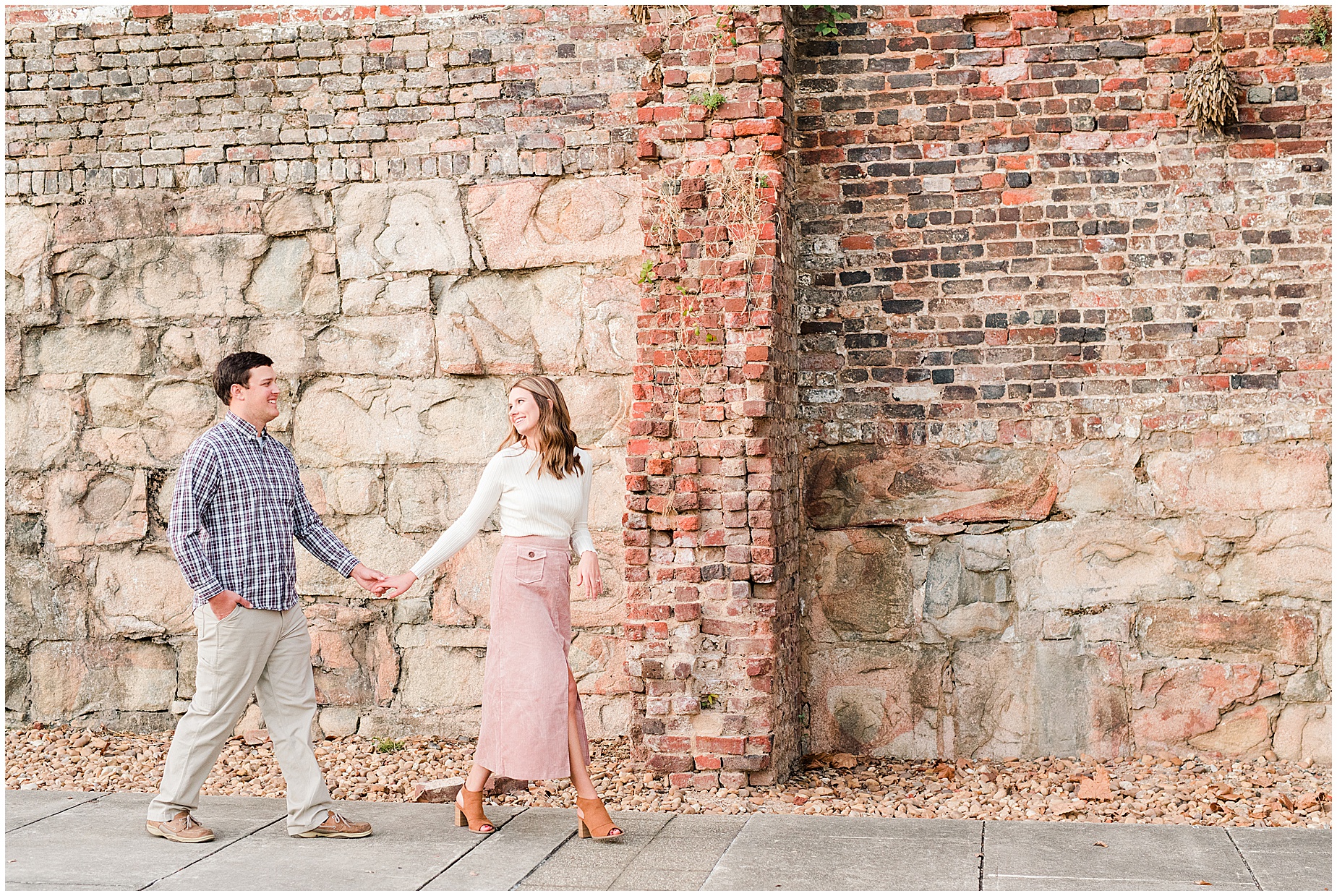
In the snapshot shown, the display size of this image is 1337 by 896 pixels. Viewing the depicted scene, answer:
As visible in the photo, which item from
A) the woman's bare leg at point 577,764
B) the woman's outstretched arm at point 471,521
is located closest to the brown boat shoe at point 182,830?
the woman's outstretched arm at point 471,521

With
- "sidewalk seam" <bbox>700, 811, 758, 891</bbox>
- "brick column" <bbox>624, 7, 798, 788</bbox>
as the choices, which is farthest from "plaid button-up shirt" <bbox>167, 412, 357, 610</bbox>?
"sidewalk seam" <bbox>700, 811, 758, 891</bbox>

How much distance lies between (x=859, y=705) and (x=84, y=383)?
4583 millimetres

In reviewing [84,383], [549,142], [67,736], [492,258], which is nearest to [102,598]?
[67,736]

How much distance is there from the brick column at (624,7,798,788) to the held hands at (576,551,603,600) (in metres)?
0.68

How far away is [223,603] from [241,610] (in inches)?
3.2

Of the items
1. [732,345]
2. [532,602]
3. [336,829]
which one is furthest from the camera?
[732,345]

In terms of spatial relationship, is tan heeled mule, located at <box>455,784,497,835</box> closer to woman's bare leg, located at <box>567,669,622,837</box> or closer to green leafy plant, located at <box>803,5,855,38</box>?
woman's bare leg, located at <box>567,669,622,837</box>

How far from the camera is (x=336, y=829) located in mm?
4578

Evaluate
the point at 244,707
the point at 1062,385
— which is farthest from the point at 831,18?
the point at 244,707

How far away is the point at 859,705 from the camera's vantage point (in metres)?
5.77

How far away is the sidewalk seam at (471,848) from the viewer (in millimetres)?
4059

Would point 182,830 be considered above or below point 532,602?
below

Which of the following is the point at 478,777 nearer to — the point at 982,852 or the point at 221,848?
the point at 221,848

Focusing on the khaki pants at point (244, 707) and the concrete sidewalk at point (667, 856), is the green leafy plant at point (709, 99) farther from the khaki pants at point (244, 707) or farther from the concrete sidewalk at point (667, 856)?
the concrete sidewalk at point (667, 856)
